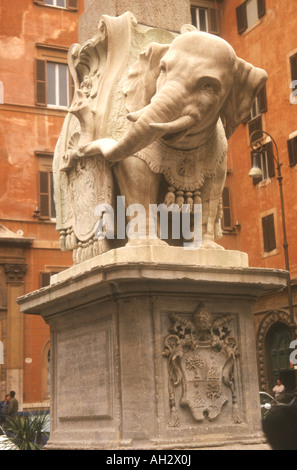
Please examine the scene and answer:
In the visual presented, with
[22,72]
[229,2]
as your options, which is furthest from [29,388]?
[229,2]

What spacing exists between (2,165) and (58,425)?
19976 millimetres

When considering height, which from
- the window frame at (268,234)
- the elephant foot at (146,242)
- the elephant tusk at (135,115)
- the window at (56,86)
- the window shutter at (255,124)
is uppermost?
the window at (56,86)

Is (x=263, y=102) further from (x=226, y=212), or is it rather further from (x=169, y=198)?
(x=169, y=198)

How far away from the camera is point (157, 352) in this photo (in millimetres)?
5113

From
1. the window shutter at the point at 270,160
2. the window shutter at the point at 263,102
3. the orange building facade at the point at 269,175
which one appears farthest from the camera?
the window shutter at the point at 263,102

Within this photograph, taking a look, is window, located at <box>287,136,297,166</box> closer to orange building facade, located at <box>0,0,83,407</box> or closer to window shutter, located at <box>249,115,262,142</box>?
window shutter, located at <box>249,115,262,142</box>

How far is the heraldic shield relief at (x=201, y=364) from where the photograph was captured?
16.9 feet

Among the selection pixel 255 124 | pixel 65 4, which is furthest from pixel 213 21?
pixel 65 4

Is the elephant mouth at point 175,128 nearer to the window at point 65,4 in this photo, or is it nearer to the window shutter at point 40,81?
the window shutter at point 40,81

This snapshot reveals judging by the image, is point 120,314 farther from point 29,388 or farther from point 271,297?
point 271,297

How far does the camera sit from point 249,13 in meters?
28.5

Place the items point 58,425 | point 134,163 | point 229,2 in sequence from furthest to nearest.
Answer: point 229,2
point 58,425
point 134,163

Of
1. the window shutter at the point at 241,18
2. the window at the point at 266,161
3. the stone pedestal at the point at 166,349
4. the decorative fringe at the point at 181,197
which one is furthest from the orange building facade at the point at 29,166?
the decorative fringe at the point at 181,197

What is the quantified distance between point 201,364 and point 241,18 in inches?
990
